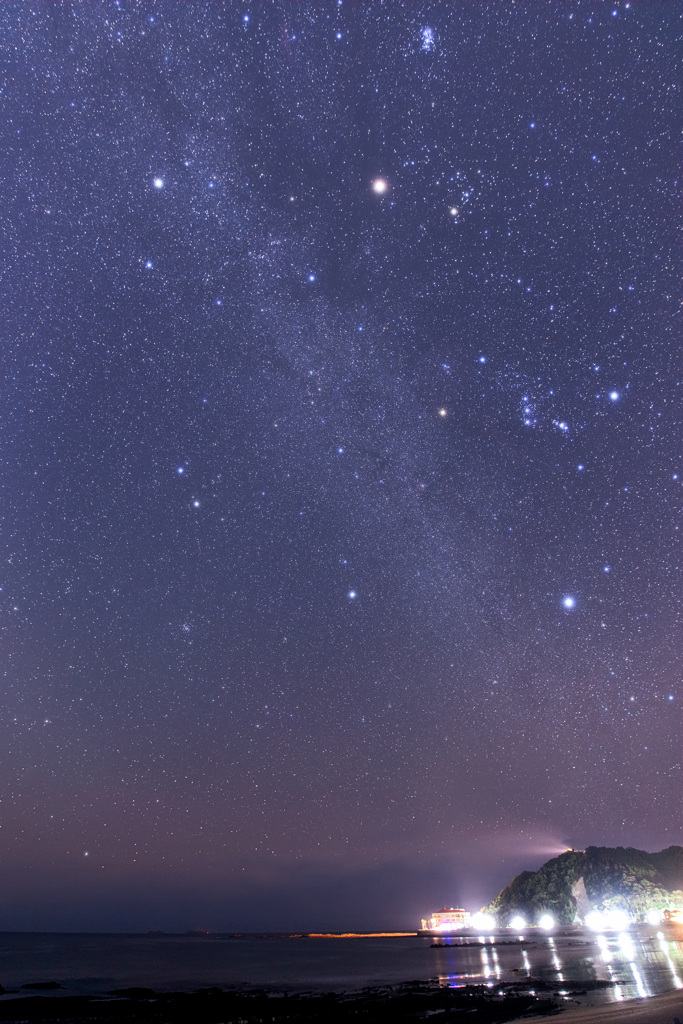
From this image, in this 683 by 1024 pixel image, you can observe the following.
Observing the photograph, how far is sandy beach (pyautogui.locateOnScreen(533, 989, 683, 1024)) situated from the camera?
54.6 feet

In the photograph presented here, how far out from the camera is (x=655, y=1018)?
16.7 meters

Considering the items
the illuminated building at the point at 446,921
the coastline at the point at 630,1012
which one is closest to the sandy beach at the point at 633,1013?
the coastline at the point at 630,1012

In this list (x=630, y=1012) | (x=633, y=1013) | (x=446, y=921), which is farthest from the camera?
(x=446, y=921)

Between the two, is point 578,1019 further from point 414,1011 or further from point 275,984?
point 275,984

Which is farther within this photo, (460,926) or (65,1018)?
(460,926)

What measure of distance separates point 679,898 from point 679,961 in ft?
698

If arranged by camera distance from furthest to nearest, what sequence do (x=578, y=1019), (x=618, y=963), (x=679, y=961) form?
(x=618, y=963)
(x=679, y=961)
(x=578, y=1019)

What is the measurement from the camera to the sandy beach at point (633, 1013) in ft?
54.6

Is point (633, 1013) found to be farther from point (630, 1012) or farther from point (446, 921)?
point (446, 921)

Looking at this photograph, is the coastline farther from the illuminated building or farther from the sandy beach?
the illuminated building

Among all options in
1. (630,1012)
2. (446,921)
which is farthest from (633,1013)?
(446,921)

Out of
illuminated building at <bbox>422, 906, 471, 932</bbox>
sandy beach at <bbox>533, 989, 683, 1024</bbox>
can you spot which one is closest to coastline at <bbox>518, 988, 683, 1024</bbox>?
sandy beach at <bbox>533, 989, 683, 1024</bbox>

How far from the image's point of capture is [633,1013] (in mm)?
18078

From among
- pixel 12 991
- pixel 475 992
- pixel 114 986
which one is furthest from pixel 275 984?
pixel 475 992
